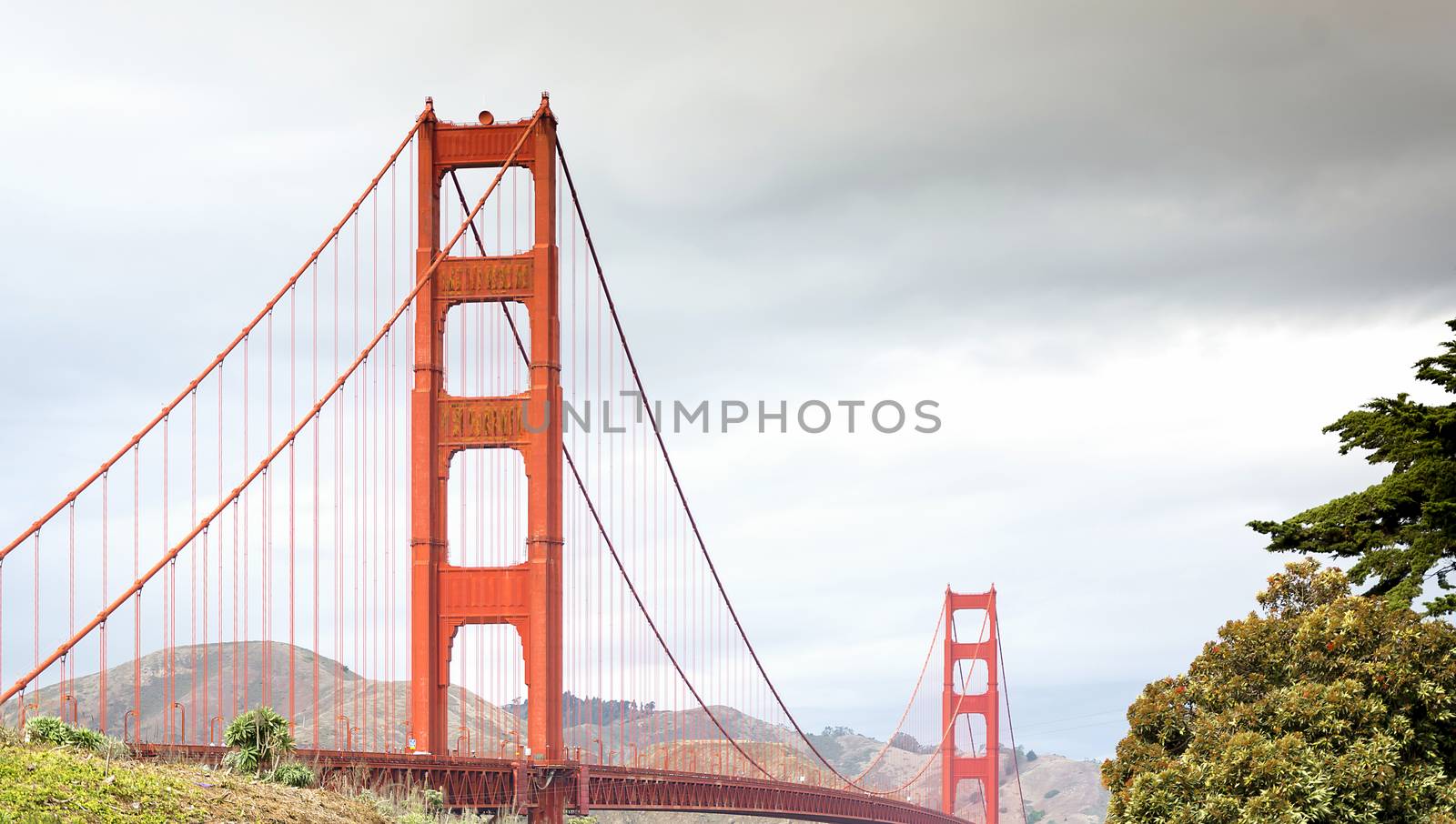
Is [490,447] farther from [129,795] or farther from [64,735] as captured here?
[129,795]

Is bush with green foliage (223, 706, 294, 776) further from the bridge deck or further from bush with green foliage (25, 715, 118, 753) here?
bush with green foliage (25, 715, 118, 753)

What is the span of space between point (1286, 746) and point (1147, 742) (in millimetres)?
5235

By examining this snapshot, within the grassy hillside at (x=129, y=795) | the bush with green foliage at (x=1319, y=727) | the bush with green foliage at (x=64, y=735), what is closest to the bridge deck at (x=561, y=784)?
the bush with green foliage at (x=64, y=735)

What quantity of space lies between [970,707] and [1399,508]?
92420 millimetres

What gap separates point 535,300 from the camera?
54.2 metres

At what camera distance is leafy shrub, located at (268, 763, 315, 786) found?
1291 inches

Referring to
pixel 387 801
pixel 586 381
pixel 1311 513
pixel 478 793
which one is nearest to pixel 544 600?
pixel 478 793

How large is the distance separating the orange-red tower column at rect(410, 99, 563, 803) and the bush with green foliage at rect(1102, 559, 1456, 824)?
1981 cm

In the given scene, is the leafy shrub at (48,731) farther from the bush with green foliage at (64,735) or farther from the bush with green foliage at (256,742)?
the bush with green foliage at (256,742)

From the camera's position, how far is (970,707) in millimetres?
125375

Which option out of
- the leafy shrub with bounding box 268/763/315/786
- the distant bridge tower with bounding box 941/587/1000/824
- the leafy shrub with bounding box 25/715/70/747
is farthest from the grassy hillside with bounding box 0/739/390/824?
the distant bridge tower with bounding box 941/587/1000/824

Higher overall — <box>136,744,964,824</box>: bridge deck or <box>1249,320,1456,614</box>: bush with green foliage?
<box>1249,320,1456,614</box>: bush with green foliage

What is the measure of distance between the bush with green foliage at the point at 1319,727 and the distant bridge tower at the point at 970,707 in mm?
81334

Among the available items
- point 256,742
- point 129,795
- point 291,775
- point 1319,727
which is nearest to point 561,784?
point 256,742
